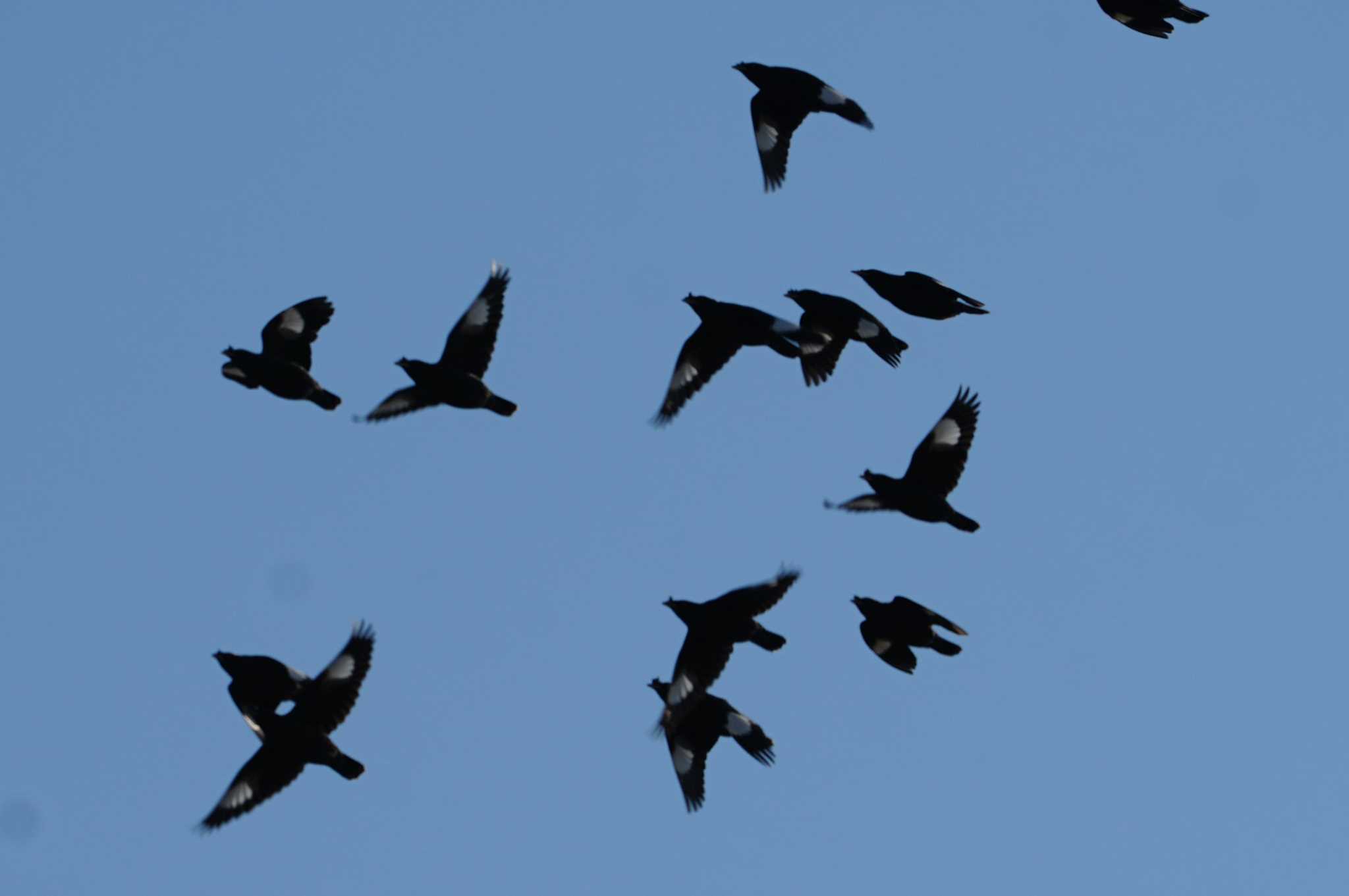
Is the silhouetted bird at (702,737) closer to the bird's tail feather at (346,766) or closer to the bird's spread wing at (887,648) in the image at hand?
the bird's spread wing at (887,648)

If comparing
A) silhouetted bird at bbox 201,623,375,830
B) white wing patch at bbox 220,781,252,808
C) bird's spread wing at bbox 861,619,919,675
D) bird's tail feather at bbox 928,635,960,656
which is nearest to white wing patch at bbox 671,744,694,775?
bird's spread wing at bbox 861,619,919,675

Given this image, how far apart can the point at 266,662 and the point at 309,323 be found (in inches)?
154

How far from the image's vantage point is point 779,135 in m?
23.6

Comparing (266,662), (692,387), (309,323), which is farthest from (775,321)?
(266,662)

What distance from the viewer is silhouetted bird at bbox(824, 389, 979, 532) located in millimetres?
20359

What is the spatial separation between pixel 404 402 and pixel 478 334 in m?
0.93

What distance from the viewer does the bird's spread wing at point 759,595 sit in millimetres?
20672

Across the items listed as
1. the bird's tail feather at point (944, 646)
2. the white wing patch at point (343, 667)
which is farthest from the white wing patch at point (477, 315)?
the bird's tail feather at point (944, 646)

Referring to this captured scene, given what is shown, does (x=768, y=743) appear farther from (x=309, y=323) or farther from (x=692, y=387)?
(x=309, y=323)

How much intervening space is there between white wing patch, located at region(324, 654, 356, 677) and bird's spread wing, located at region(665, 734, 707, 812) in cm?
332

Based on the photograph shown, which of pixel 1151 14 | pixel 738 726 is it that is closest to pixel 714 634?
pixel 738 726

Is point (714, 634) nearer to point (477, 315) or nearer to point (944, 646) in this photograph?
point (944, 646)

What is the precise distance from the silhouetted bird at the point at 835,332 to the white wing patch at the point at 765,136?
1718mm

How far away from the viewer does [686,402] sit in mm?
23234
